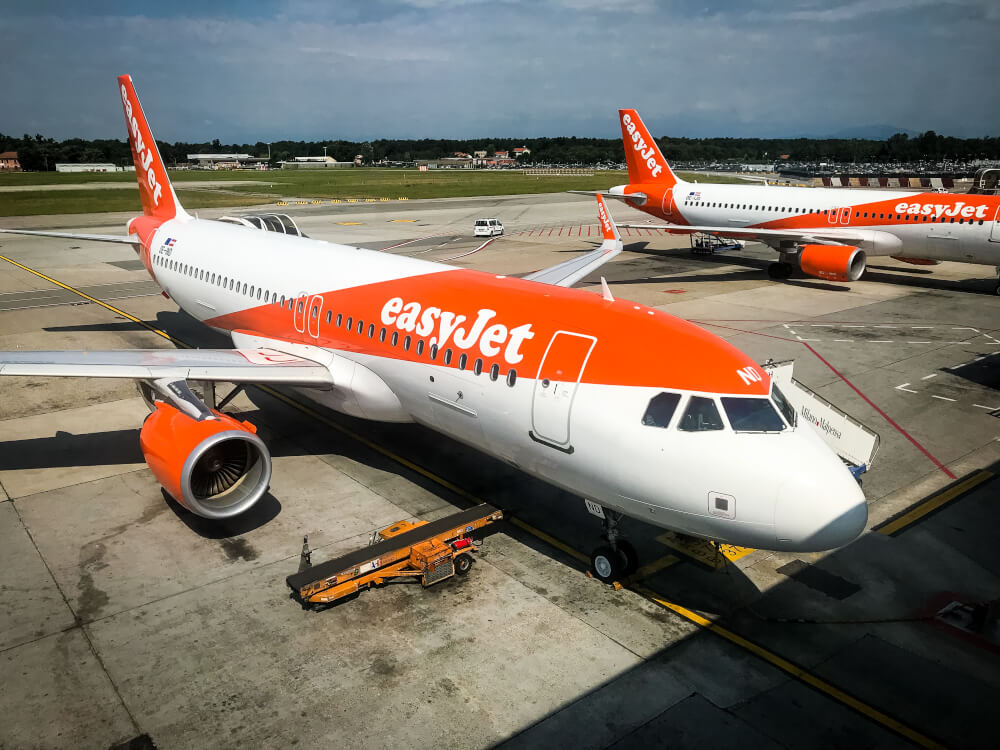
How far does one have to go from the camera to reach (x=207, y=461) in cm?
1310

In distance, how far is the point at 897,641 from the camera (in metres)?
10.4

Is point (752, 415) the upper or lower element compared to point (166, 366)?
upper

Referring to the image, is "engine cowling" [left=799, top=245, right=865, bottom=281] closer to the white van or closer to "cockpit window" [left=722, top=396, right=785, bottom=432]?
Result: the white van

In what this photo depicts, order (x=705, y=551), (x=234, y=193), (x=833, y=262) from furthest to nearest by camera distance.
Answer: (x=234, y=193) < (x=833, y=262) < (x=705, y=551)

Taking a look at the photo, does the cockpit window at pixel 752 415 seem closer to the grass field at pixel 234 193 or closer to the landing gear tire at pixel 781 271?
the landing gear tire at pixel 781 271

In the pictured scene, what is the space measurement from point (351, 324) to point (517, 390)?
17.3 ft

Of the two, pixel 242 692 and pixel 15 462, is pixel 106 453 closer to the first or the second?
pixel 15 462

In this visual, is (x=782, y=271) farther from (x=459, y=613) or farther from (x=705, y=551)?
Result: (x=459, y=613)

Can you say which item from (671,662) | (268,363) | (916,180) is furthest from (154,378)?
(916,180)

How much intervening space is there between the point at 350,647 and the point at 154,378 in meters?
7.41

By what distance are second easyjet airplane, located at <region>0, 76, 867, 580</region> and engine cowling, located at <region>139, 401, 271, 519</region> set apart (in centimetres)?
4

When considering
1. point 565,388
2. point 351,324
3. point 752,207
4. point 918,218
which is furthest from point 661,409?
point 752,207

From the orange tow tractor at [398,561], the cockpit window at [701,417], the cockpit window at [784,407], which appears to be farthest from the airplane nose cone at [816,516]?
the orange tow tractor at [398,561]

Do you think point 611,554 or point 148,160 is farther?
point 148,160
